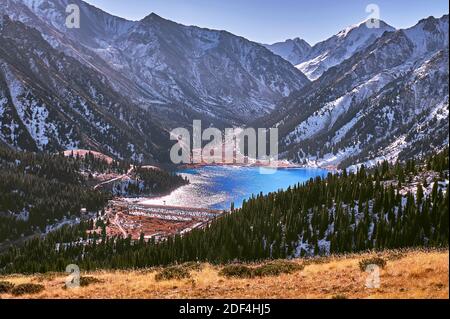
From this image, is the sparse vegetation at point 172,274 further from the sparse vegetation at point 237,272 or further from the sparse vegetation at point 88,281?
the sparse vegetation at point 88,281

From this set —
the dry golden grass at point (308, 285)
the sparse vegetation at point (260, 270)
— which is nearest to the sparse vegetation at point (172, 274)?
the dry golden grass at point (308, 285)

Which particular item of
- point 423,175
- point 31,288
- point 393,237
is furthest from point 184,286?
point 423,175

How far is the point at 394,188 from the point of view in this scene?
9944 centimetres

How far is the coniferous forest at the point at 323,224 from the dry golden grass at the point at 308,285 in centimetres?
3965

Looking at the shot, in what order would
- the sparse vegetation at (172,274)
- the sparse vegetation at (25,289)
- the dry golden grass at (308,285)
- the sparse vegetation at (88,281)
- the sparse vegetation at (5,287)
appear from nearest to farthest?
the dry golden grass at (308,285)
the sparse vegetation at (25,289)
the sparse vegetation at (5,287)
the sparse vegetation at (88,281)
the sparse vegetation at (172,274)

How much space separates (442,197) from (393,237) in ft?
45.5

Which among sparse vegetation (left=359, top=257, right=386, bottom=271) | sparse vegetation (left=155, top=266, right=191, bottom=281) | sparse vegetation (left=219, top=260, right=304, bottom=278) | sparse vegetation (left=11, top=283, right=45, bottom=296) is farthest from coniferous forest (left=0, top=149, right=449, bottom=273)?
sparse vegetation (left=11, top=283, right=45, bottom=296)

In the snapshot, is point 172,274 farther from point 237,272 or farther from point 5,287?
point 5,287

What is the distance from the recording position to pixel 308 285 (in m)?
36.2

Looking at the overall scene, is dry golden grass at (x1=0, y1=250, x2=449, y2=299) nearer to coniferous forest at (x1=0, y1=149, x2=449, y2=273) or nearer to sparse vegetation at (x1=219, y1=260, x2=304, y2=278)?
sparse vegetation at (x1=219, y1=260, x2=304, y2=278)

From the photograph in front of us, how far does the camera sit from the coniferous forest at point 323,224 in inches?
3302
